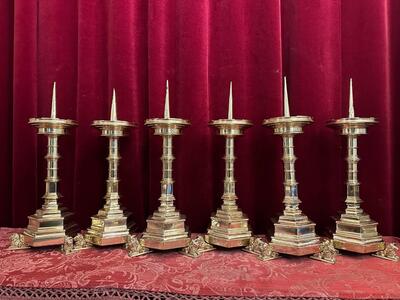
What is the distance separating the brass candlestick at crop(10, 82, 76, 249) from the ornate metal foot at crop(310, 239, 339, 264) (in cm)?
65

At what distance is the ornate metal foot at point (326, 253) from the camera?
79 centimetres

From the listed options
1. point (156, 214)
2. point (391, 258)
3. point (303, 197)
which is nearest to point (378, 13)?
point (303, 197)

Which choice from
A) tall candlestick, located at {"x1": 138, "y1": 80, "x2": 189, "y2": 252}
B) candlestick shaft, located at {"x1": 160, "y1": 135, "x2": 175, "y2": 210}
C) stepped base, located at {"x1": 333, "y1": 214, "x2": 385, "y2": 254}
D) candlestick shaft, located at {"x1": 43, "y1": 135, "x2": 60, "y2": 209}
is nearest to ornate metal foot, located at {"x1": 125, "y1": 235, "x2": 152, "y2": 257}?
tall candlestick, located at {"x1": 138, "y1": 80, "x2": 189, "y2": 252}

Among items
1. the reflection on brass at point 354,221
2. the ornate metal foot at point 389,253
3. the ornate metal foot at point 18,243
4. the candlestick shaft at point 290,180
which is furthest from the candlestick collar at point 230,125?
the ornate metal foot at point 18,243

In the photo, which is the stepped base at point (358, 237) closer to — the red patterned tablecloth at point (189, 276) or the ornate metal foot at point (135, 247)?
the red patterned tablecloth at point (189, 276)

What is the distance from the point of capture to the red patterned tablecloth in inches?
25.3

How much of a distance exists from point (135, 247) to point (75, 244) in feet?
0.56

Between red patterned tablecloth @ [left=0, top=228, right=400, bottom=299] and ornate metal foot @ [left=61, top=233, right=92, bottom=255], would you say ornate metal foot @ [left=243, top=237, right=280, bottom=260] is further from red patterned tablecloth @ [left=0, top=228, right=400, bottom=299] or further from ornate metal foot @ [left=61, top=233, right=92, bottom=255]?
ornate metal foot @ [left=61, top=233, right=92, bottom=255]

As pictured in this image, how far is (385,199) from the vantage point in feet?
3.24

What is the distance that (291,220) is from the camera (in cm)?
82

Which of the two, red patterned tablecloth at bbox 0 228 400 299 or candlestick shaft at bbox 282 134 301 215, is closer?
red patterned tablecloth at bbox 0 228 400 299

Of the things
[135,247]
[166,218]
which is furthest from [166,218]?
[135,247]

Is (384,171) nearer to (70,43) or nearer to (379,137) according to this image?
(379,137)

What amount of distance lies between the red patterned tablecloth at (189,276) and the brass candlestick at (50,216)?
0.04m
